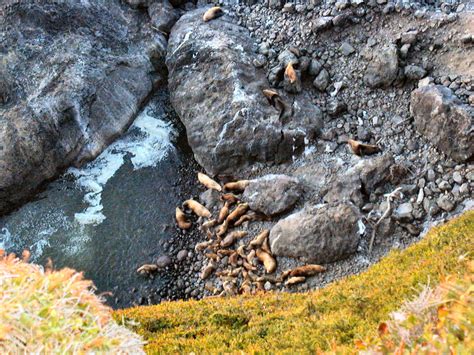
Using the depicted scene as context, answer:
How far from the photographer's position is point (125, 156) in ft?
83.6

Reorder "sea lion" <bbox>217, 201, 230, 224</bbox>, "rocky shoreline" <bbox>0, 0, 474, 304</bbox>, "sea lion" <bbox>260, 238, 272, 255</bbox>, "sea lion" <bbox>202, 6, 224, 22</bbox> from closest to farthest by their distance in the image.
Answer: "rocky shoreline" <bbox>0, 0, 474, 304</bbox> < "sea lion" <bbox>260, 238, 272, 255</bbox> < "sea lion" <bbox>217, 201, 230, 224</bbox> < "sea lion" <bbox>202, 6, 224, 22</bbox>

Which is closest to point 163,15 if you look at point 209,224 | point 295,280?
point 209,224

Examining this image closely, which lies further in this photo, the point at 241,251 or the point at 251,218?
the point at 251,218

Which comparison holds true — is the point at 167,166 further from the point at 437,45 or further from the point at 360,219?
the point at 437,45

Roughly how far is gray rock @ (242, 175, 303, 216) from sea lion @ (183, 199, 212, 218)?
2.02m

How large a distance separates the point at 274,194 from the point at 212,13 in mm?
12190

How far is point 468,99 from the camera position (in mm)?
19938

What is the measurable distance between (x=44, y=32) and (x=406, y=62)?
19.1 m

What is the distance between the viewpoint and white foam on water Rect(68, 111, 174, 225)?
24078 mm

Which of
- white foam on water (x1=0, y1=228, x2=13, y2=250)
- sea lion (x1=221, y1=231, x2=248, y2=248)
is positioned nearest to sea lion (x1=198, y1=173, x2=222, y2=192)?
sea lion (x1=221, y1=231, x2=248, y2=248)

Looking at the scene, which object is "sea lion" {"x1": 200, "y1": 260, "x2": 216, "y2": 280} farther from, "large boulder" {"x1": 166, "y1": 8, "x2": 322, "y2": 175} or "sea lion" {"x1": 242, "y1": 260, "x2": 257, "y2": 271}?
"large boulder" {"x1": 166, "y1": 8, "x2": 322, "y2": 175}

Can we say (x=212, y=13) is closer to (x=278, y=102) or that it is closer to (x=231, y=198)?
(x=278, y=102)

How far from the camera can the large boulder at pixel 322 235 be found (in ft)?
62.8

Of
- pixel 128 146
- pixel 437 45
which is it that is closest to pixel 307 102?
pixel 437 45
